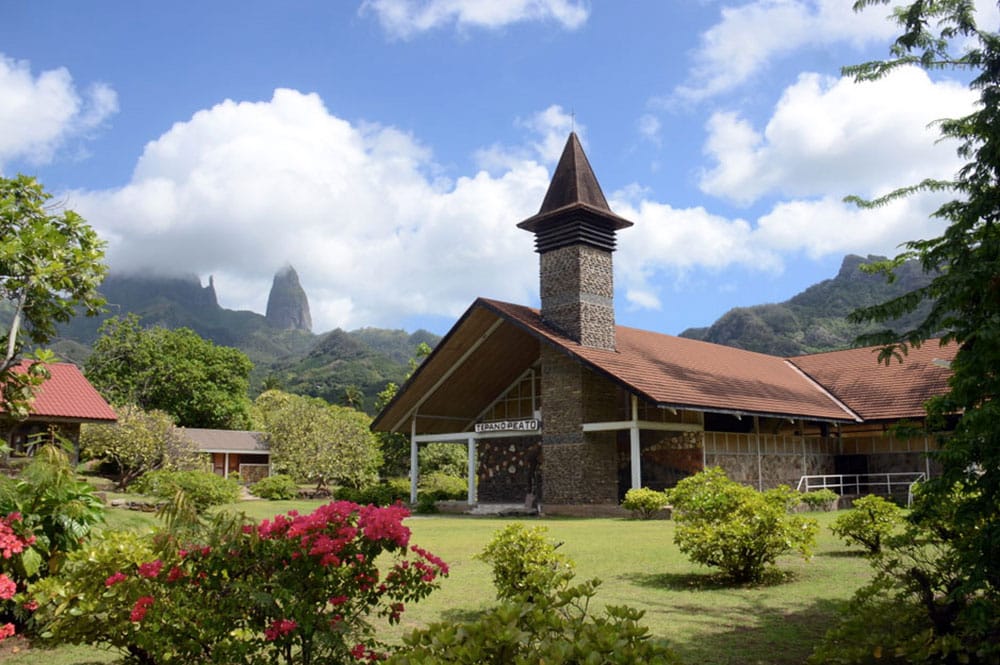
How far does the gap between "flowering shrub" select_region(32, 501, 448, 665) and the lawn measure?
180cm

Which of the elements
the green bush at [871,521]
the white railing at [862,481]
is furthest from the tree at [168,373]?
the green bush at [871,521]

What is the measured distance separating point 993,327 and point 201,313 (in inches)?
5604

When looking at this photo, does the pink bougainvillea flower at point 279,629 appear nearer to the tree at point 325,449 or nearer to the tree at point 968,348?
the tree at point 968,348

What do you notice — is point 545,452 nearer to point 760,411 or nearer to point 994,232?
point 760,411

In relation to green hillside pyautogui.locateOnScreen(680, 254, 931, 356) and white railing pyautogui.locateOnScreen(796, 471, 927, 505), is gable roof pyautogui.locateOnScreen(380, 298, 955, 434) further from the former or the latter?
green hillside pyautogui.locateOnScreen(680, 254, 931, 356)

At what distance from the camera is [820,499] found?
19.8m

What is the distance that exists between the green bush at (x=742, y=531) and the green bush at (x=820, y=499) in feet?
38.7

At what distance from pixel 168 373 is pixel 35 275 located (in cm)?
3871

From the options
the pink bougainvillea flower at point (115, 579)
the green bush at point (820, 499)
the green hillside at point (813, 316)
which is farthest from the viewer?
the green hillside at point (813, 316)

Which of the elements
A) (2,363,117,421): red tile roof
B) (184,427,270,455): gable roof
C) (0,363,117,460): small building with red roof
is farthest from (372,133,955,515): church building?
(184,427,270,455): gable roof

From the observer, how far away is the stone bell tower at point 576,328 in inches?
831

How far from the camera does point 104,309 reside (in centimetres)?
1031

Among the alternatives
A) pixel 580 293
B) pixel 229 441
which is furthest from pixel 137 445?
pixel 580 293

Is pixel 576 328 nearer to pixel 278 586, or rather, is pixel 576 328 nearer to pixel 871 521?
pixel 871 521
